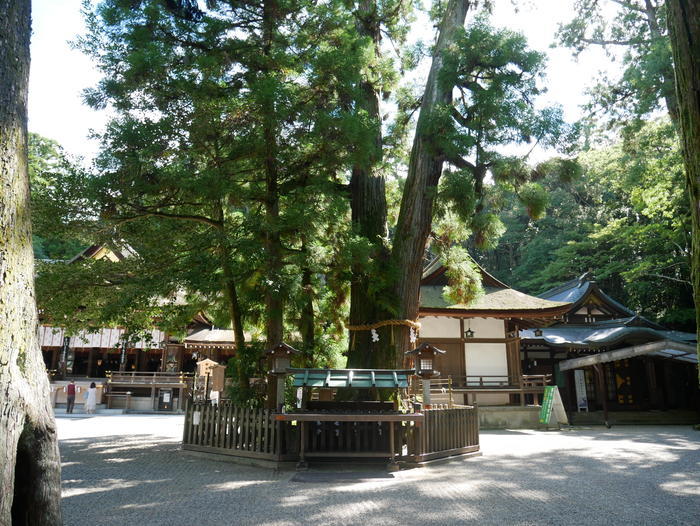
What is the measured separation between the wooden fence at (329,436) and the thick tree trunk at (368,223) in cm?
162

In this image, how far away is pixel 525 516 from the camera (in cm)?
495

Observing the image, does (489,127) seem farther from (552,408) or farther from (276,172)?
(552,408)

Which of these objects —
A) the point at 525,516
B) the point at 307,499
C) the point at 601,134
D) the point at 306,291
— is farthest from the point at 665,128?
the point at 307,499

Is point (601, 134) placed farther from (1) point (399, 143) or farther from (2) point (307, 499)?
(2) point (307, 499)

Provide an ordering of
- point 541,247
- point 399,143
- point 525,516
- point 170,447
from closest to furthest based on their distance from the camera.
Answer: point 525,516 → point 170,447 → point 399,143 → point 541,247

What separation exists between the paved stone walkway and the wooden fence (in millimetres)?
390

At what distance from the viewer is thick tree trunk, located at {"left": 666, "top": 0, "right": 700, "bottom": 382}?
258 cm

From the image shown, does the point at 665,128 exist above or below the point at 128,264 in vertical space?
above

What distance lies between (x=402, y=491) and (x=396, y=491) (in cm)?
7

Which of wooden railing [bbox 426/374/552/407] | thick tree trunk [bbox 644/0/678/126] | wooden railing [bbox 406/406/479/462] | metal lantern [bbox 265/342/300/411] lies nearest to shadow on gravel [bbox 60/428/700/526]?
wooden railing [bbox 406/406/479/462]

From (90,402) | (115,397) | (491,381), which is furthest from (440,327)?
(115,397)

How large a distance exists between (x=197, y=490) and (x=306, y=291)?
391 cm

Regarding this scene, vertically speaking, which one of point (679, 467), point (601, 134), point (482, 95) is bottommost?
point (679, 467)

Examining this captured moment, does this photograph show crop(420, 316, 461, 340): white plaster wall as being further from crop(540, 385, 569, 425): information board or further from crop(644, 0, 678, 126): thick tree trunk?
crop(644, 0, 678, 126): thick tree trunk
